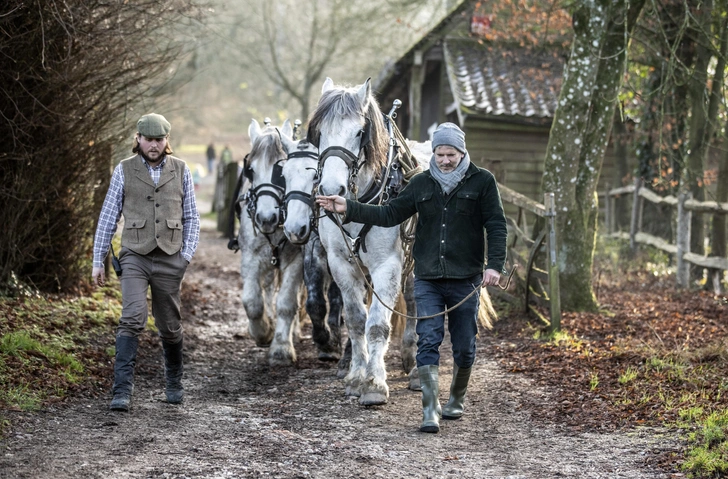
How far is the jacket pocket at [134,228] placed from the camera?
19.5 ft

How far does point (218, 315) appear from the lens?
1105 cm

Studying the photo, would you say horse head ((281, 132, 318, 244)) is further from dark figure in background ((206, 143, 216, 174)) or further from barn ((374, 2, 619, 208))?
dark figure in background ((206, 143, 216, 174))

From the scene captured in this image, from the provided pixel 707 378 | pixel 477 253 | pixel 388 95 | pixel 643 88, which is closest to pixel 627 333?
pixel 707 378

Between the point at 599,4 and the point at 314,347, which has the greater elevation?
the point at 599,4

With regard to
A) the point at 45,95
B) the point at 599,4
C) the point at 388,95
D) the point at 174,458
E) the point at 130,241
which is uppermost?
the point at 388,95

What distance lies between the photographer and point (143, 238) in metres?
5.96

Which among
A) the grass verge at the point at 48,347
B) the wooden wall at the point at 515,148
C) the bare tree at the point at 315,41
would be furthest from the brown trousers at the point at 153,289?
the bare tree at the point at 315,41

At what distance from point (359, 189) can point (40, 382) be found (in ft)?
8.77

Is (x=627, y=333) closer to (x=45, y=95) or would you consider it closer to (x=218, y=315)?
(x=218, y=315)

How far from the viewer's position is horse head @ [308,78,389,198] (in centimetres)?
595

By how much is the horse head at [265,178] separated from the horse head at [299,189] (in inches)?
9.5

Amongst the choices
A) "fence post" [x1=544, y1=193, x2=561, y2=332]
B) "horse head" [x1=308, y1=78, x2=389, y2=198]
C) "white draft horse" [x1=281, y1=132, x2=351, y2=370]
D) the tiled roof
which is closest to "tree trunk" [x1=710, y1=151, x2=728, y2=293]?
"fence post" [x1=544, y1=193, x2=561, y2=332]

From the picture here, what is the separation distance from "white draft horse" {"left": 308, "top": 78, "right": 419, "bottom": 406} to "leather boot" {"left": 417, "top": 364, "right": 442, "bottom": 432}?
2.10 feet

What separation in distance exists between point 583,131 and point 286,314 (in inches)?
167
